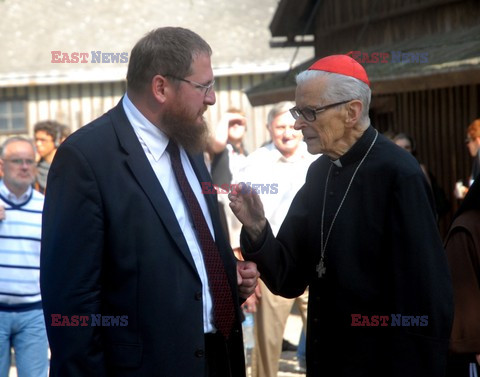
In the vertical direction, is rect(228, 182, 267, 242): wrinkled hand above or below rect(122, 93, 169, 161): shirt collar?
below

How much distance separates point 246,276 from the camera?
3867 millimetres

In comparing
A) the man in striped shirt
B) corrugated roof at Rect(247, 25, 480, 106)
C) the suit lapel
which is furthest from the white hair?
corrugated roof at Rect(247, 25, 480, 106)

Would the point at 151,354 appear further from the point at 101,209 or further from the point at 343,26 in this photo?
the point at 343,26

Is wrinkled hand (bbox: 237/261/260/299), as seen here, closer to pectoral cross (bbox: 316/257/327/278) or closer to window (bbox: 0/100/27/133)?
pectoral cross (bbox: 316/257/327/278)

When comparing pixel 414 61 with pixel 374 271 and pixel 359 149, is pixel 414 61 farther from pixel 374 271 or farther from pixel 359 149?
pixel 374 271

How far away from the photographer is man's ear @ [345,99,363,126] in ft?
12.8

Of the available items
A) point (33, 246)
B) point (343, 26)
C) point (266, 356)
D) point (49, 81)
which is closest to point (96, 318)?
point (33, 246)

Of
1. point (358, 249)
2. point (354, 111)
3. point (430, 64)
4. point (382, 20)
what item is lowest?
point (358, 249)

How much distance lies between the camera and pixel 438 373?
3645 mm

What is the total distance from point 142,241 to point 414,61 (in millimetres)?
6287

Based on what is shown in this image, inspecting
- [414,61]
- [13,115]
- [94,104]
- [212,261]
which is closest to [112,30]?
[94,104]

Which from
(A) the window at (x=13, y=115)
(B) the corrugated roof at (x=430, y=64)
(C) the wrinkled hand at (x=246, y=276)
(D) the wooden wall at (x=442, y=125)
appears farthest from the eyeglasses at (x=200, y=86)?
(A) the window at (x=13, y=115)

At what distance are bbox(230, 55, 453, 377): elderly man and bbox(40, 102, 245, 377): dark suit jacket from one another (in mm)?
593

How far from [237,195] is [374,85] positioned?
5.73 m
